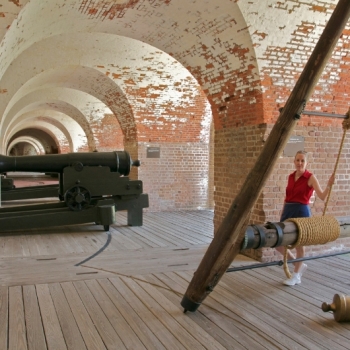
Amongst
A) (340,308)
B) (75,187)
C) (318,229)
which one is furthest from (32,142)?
(340,308)

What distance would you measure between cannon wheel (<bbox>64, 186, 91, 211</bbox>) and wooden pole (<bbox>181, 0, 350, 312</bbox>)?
4261 mm

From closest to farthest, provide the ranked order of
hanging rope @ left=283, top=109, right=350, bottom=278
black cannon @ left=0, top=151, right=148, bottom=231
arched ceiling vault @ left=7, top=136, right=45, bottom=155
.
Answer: hanging rope @ left=283, top=109, right=350, bottom=278, black cannon @ left=0, top=151, right=148, bottom=231, arched ceiling vault @ left=7, top=136, right=45, bottom=155

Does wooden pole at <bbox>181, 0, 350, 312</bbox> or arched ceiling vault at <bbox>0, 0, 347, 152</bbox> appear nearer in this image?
wooden pole at <bbox>181, 0, 350, 312</bbox>

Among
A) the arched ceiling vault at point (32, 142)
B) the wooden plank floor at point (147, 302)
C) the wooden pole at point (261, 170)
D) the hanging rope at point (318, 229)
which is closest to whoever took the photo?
the wooden pole at point (261, 170)

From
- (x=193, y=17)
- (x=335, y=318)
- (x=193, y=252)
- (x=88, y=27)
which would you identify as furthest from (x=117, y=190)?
(x=335, y=318)

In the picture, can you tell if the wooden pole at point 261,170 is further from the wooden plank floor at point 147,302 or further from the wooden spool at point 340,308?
the wooden spool at point 340,308

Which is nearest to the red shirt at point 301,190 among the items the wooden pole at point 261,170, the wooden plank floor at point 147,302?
the wooden plank floor at point 147,302

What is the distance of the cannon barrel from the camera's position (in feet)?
24.6

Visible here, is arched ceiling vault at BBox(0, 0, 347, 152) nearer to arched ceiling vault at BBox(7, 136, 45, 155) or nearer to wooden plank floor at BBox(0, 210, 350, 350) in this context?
wooden plank floor at BBox(0, 210, 350, 350)

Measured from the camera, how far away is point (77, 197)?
758cm

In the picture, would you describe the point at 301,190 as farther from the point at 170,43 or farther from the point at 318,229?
the point at 170,43

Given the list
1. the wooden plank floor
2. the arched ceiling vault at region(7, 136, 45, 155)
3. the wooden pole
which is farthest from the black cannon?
the arched ceiling vault at region(7, 136, 45, 155)

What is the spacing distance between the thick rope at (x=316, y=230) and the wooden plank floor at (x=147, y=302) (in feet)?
2.32

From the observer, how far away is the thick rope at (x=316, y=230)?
141 inches
